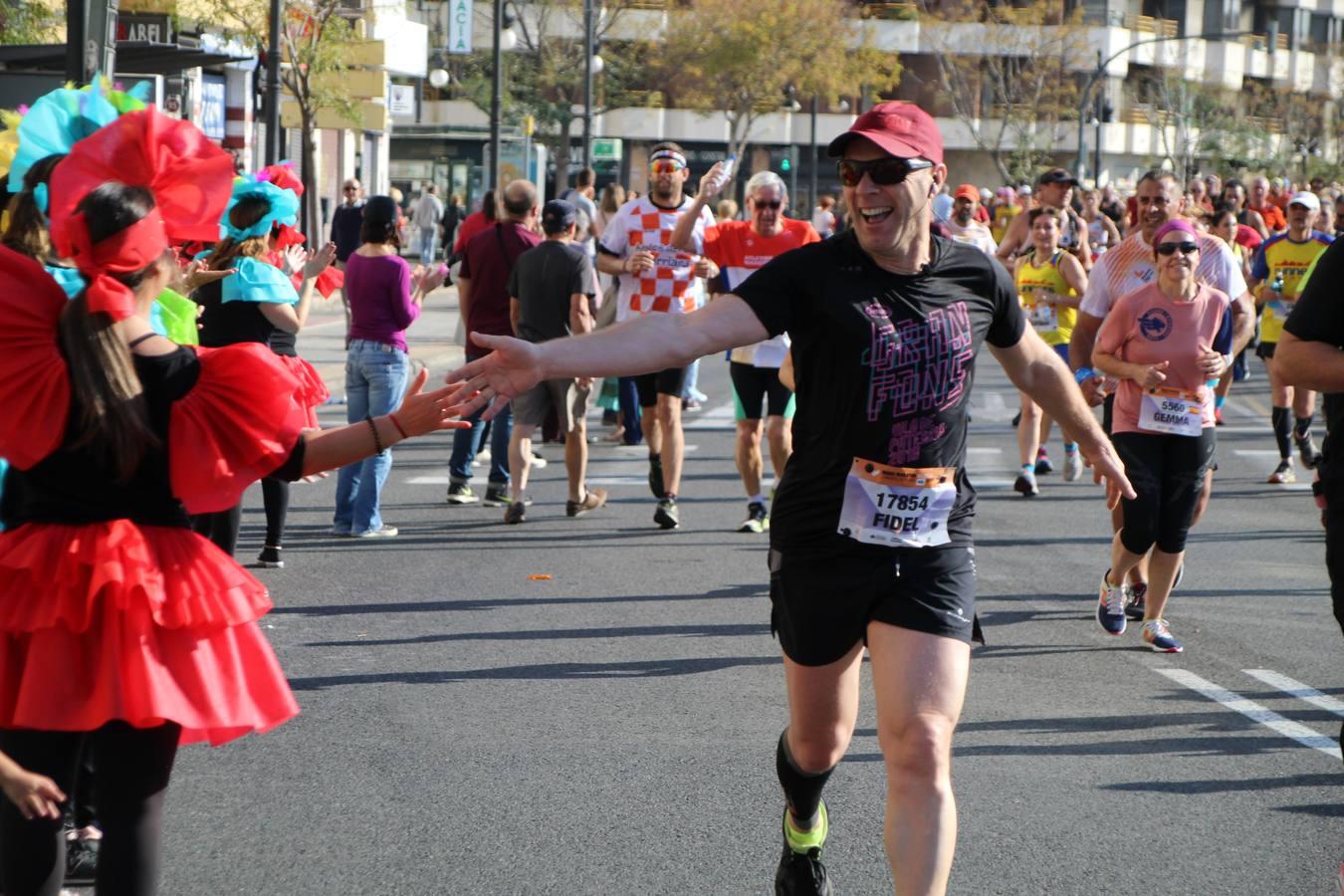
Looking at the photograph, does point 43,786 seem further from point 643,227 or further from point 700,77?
point 700,77

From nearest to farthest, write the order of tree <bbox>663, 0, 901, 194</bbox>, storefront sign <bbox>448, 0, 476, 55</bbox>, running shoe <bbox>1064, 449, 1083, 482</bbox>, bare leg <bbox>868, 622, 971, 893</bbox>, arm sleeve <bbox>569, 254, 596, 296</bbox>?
bare leg <bbox>868, 622, 971, 893</bbox>
arm sleeve <bbox>569, 254, 596, 296</bbox>
running shoe <bbox>1064, 449, 1083, 482</bbox>
storefront sign <bbox>448, 0, 476, 55</bbox>
tree <bbox>663, 0, 901, 194</bbox>

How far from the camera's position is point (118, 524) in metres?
3.66

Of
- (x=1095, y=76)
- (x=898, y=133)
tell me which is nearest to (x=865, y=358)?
(x=898, y=133)

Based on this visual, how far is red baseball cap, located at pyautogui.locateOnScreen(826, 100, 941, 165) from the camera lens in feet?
14.6

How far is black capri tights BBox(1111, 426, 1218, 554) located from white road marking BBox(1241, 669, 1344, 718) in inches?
27.5

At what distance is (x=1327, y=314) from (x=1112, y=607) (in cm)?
400

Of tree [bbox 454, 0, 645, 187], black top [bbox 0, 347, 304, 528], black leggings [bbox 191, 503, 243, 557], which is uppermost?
tree [bbox 454, 0, 645, 187]

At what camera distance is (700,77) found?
6700cm

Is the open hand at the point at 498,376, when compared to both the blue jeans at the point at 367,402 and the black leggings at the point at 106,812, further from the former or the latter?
the blue jeans at the point at 367,402

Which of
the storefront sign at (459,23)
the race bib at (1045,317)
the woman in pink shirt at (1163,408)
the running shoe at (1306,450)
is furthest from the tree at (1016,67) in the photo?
the woman in pink shirt at (1163,408)

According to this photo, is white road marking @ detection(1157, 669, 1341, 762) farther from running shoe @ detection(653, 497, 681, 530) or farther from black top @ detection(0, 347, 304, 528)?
black top @ detection(0, 347, 304, 528)

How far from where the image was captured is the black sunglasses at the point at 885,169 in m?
4.44

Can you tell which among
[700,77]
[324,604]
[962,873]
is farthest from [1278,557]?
[700,77]

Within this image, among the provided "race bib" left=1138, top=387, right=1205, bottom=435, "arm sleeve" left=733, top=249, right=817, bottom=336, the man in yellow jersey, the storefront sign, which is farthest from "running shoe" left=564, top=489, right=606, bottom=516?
the storefront sign
